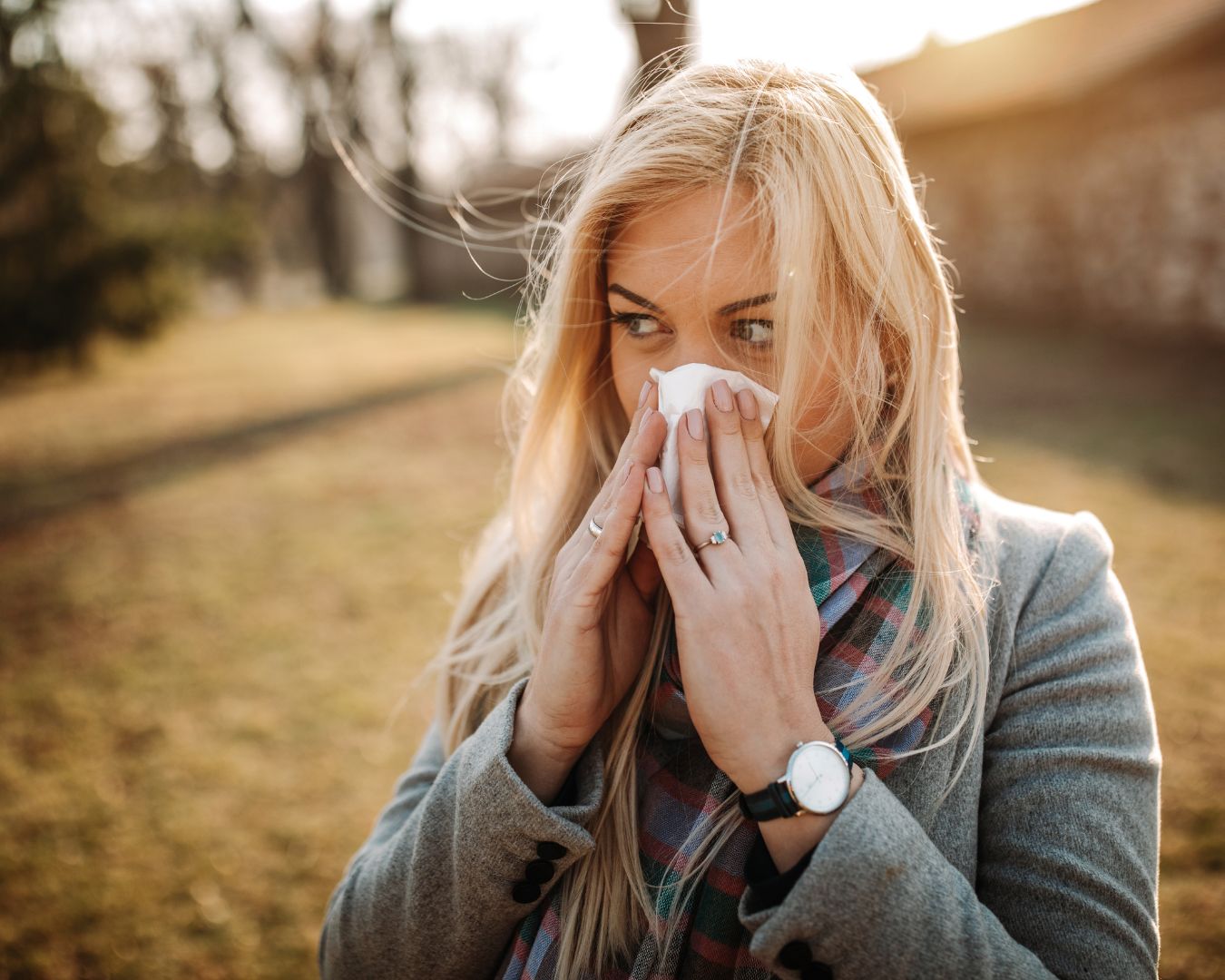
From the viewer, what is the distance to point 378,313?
73.9 ft

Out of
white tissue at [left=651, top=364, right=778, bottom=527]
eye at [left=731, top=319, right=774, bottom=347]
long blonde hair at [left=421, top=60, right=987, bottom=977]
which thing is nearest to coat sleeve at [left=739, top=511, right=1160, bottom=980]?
long blonde hair at [left=421, top=60, right=987, bottom=977]

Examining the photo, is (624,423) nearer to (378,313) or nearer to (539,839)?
(539,839)

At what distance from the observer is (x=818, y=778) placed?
1.17 m

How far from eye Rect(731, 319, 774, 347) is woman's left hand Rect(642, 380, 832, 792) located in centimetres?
14

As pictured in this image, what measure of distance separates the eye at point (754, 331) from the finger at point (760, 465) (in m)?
0.12

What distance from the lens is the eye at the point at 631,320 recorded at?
1569 millimetres

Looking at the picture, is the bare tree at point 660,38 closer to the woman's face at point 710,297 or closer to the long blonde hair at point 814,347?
the long blonde hair at point 814,347

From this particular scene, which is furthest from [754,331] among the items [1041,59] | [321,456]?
[1041,59]

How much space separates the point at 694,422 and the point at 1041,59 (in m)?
13.2

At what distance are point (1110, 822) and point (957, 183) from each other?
13714mm

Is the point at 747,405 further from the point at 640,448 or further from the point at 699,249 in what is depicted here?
the point at 699,249

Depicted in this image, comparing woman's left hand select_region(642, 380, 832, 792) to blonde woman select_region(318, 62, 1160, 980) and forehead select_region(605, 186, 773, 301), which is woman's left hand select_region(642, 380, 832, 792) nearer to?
blonde woman select_region(318, 62, 1160, 980)

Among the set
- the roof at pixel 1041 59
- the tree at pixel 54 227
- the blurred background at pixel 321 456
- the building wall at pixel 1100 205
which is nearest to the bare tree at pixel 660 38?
the blurred background at pixel 321 456

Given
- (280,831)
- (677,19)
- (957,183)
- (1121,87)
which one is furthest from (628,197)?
(957,183)
